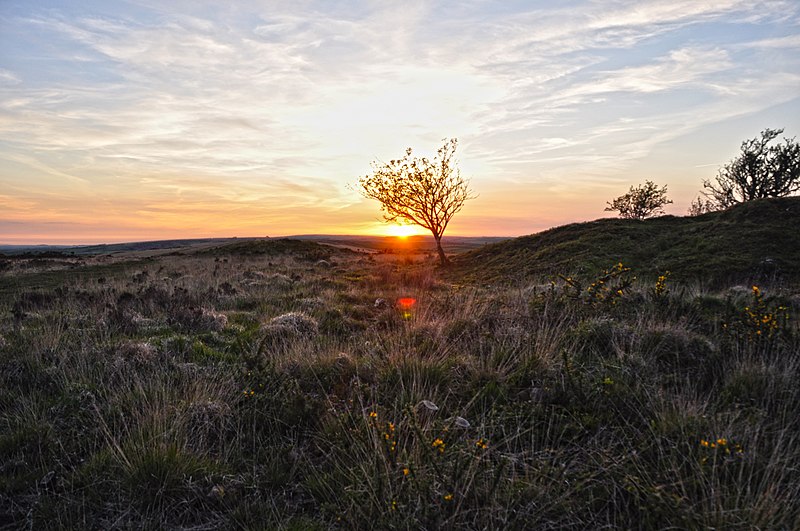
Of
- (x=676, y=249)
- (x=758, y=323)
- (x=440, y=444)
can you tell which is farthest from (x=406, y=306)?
(x=676, y=249)

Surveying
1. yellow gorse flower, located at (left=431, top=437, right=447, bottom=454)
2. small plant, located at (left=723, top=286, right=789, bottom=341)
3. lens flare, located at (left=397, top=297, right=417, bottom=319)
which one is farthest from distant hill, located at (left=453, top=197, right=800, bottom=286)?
yellow gorse flower, located at (left=431, top=437, right=447, bottom=454)

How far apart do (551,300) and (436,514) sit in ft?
18.6

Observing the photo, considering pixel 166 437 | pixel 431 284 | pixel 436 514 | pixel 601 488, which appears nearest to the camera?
pixel 436 514

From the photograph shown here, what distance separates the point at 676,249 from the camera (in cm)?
1516

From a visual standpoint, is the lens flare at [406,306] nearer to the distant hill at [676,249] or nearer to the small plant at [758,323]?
the small plant at [758,323]

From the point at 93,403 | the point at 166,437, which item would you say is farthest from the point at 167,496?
the point at 93,403

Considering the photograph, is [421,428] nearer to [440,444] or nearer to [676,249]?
[440,444]

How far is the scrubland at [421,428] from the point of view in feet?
8.61

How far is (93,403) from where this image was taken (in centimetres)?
402

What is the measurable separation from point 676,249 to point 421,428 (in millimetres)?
16283

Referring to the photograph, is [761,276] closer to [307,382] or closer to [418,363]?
[418,363]

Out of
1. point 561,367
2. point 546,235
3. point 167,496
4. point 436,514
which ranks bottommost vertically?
point 167,496

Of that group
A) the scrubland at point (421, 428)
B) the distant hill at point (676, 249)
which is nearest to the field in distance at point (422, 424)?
the scrubland at point (421, 428)

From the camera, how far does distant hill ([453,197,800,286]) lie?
1231 cm
